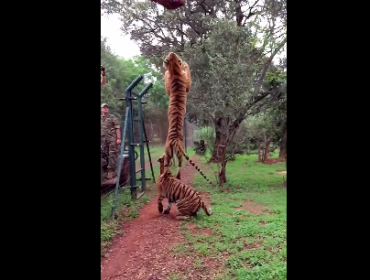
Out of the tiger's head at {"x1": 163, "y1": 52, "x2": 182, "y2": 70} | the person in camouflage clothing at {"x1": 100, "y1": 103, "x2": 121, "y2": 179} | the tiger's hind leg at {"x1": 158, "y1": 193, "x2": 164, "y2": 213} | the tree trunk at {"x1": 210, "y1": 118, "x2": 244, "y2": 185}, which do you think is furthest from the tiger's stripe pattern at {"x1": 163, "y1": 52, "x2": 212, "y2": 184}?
the tree trunk at {"x1": 210, "y1": 118, "x2": 244, "y2": 185}

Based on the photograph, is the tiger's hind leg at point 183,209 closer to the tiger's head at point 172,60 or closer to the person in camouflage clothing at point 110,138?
the person in camouflage clothing at point 110,138

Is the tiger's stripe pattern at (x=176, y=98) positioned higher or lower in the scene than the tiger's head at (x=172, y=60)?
lower

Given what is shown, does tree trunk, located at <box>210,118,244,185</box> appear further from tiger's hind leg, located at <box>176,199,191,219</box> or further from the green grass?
tiger's hind leg, located at <box>176,199,191,219</box>

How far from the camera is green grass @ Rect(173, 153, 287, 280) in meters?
2.46

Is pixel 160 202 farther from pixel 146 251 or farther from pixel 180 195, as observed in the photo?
pixel 146 251

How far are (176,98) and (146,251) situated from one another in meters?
1.95

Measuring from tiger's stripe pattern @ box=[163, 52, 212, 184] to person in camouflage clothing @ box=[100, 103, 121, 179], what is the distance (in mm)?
1137

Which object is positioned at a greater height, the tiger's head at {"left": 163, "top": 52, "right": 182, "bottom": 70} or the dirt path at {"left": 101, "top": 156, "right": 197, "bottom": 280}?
the tiger's head at {"left": 163, "top": 52, "right": 182, "bottom": 70}

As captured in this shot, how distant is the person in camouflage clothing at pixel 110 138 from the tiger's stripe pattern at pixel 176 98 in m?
1.14

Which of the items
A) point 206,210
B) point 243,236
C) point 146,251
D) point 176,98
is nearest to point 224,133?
point 176,98

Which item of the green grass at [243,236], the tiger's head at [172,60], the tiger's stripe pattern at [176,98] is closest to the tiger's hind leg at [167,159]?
the tiger's stripe pattern at [176,98]

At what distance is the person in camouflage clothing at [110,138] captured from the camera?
467 centimetres

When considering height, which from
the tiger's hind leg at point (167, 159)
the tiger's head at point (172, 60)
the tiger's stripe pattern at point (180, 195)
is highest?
the tiger's head at point (172, 60)
